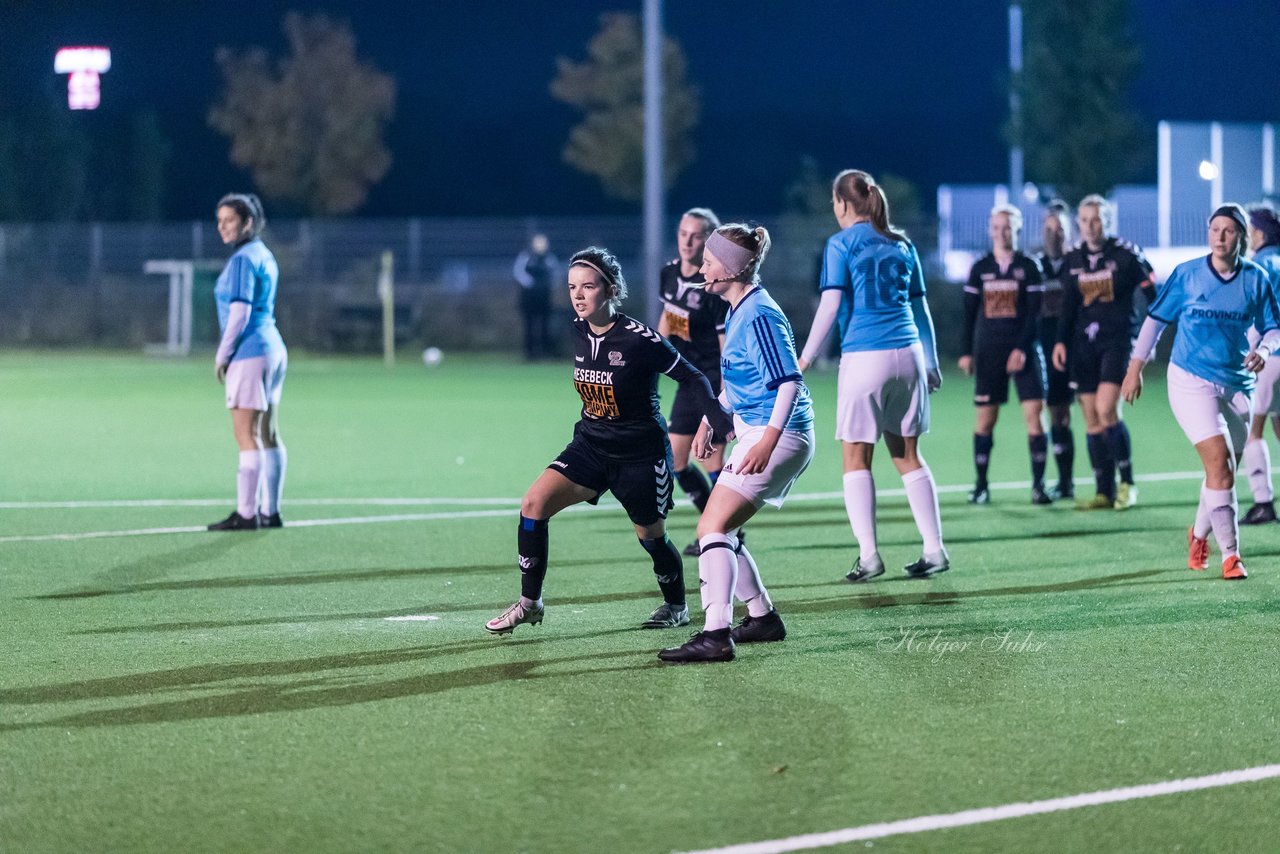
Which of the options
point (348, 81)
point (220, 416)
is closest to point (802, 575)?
point (220, 416)

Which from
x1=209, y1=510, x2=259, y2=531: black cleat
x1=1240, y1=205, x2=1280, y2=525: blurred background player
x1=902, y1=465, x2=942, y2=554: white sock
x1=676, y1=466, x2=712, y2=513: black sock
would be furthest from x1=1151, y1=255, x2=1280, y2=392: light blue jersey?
x1=209, y1=510, x2=259, y2=531: black cleat

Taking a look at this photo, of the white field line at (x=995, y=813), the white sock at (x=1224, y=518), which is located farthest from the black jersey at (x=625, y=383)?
the white sock at (x=1224, y=518)

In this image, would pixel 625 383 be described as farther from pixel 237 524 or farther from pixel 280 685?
pixel 237 524

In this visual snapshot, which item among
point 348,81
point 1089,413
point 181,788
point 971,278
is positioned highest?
point 348,81

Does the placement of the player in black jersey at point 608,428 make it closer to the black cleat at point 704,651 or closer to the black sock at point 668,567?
the black sock at point 668,567

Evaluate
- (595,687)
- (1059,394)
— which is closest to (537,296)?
(1059,394)

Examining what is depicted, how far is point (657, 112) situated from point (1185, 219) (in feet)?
48.1

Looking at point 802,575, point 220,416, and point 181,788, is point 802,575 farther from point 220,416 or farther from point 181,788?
point 220,416

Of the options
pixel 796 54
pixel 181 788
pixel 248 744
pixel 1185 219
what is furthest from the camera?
pixel 796 54

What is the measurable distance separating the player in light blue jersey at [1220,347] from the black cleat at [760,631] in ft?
9.26

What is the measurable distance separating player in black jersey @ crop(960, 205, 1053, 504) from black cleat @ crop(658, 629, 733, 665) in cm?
578

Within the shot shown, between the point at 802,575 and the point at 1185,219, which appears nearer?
the point at 802,575

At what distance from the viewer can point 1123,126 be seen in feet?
123

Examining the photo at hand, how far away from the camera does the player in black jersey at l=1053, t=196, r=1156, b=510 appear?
1191cm
